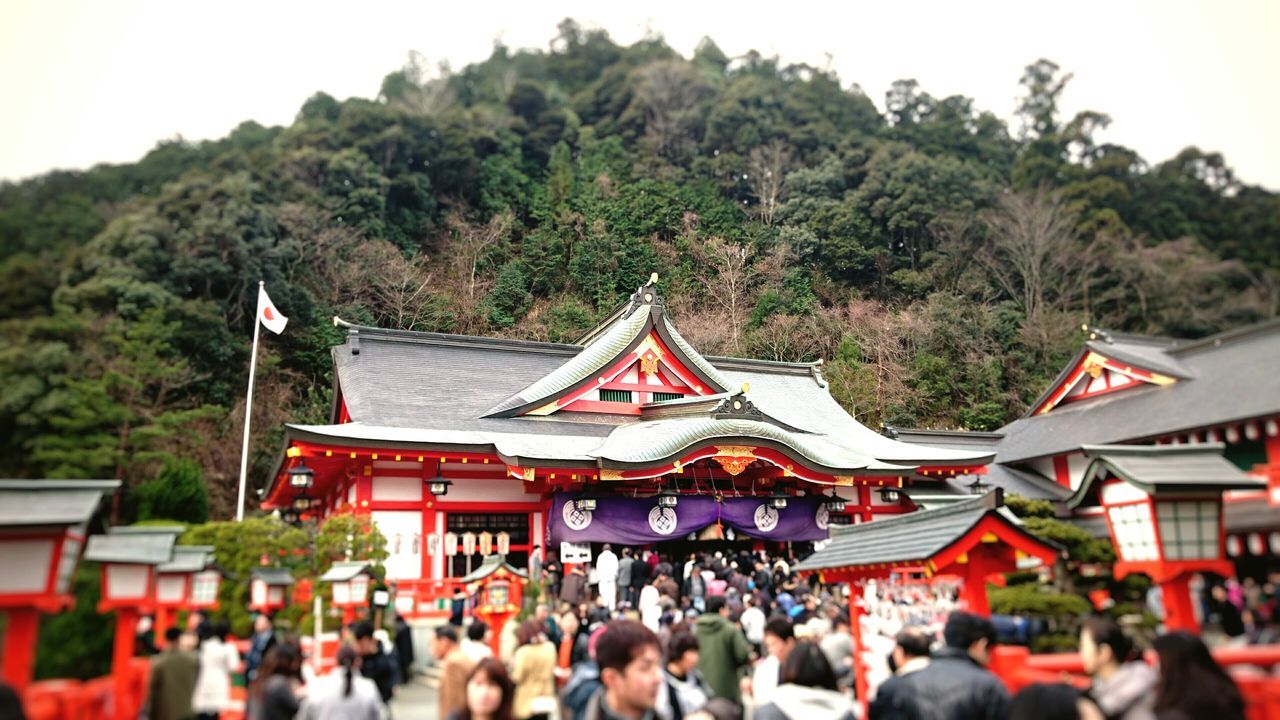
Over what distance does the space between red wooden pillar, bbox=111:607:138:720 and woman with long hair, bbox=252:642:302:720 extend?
4.96ft

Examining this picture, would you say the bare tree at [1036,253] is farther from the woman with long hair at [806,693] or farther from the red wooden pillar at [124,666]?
the red wooden pillar at [124,666]

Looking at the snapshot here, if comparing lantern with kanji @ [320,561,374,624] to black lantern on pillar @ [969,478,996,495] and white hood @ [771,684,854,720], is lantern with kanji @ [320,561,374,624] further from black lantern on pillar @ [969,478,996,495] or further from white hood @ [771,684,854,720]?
black lantern on pillar @ [969,478,996,495]

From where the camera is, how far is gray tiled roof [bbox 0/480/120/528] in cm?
610

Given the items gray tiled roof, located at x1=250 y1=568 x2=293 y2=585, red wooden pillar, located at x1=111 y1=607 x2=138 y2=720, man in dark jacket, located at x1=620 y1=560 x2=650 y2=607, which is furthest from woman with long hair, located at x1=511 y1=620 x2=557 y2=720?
man in dark jacket, located at x1=620 y1=560 x2=650 y2=607

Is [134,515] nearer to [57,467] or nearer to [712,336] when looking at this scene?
[57,467]

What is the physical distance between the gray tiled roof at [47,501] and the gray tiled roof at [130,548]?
4.19 feet

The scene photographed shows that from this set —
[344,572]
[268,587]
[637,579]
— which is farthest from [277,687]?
[637,579]

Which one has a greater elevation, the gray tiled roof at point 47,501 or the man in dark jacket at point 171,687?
the gray tiled roof at point 47,501

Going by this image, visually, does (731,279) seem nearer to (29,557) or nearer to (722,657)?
(722,657)

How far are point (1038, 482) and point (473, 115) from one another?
3856 cm

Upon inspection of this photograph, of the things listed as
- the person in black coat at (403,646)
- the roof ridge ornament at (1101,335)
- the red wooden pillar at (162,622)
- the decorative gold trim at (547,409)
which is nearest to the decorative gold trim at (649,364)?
the decorative gold trim at (547,409)

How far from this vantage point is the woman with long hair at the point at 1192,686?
429cm

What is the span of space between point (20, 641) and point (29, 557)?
0.56 meters

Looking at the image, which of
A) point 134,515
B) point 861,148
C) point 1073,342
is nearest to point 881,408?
point 1073,342
